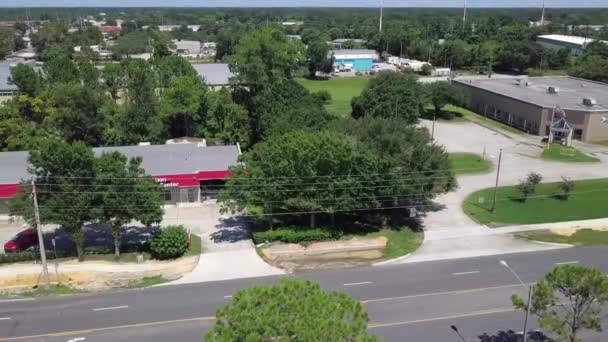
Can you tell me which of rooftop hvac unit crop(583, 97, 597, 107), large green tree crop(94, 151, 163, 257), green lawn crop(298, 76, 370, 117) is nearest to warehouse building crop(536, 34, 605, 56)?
green lawn crop(298, 76, 370, 117)

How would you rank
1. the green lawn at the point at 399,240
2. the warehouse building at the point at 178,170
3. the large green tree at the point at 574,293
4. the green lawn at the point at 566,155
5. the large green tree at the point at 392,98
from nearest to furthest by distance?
the large green tree at the point at 574,293 → the green lawn at the point at 399,240 → the warehouse building at the point at 178,170 → the green lawn at the point at 566,155 → the large green tree at the point at 392,98

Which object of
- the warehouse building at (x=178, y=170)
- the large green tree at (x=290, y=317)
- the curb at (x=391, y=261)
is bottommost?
the curb at (x=391, y=261)

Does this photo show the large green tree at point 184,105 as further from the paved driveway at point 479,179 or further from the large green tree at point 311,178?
the paved driveway at point 479,179

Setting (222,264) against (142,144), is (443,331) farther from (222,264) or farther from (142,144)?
(142,144)

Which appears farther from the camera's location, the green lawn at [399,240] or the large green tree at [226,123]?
the large green tree at [226,123]

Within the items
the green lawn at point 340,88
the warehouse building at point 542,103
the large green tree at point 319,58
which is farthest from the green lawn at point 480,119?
the large green tree at point 319,58

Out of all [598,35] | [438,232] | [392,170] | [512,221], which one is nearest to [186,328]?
[392,170]
